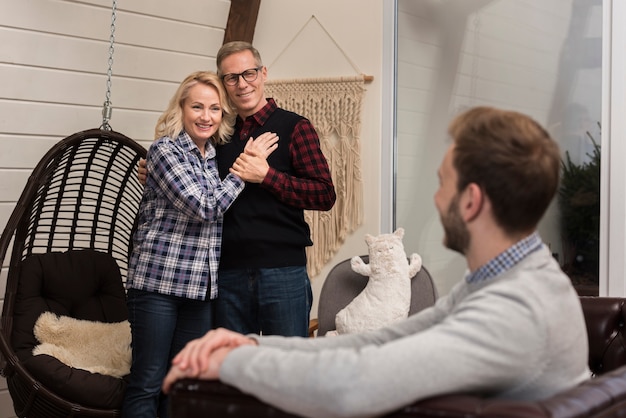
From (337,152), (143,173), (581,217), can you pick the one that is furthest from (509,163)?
(337,152)

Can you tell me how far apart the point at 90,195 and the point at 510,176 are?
300 centimetres

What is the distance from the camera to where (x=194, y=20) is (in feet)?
14.0

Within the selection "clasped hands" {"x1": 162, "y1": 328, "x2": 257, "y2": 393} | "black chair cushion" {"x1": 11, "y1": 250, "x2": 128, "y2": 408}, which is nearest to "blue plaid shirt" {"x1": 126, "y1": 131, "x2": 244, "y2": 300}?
"black chair cushion" {"x1": 11, "y1": 250, "x2": 128, "y2": 408}

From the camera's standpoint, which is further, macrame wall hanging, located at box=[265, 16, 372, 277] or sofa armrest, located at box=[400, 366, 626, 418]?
macrame wall hanging, located at box=[265, 16, 372, 277]

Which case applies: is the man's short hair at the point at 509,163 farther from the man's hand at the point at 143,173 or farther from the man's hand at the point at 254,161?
the man's hand at the point at 143,173

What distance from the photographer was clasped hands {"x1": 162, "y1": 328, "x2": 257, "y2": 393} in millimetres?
1407

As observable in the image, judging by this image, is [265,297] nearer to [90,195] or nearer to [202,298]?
[202,298]

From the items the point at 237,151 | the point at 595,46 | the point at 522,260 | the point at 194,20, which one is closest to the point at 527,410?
the point at 522,260

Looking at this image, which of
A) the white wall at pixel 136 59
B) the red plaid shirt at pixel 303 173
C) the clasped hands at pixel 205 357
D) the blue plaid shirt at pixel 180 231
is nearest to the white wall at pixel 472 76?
the white wall at pixel 136 59

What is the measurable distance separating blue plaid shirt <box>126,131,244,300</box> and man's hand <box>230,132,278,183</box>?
1.3 inches

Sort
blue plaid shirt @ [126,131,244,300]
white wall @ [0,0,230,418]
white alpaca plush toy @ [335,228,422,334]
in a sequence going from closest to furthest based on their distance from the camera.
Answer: blue plaid shirt @ [126,131,244,300] → white alpaca plush toy @ [335,228,422,334] → white wall @ [0,0,230,418]

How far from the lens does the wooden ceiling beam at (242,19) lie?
4246mm

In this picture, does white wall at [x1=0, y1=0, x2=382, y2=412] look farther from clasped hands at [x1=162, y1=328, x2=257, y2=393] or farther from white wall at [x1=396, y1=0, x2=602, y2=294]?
clasped hands at [x1=162, y1=328, x2=257, y2=393]

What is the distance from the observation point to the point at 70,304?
131 inches
